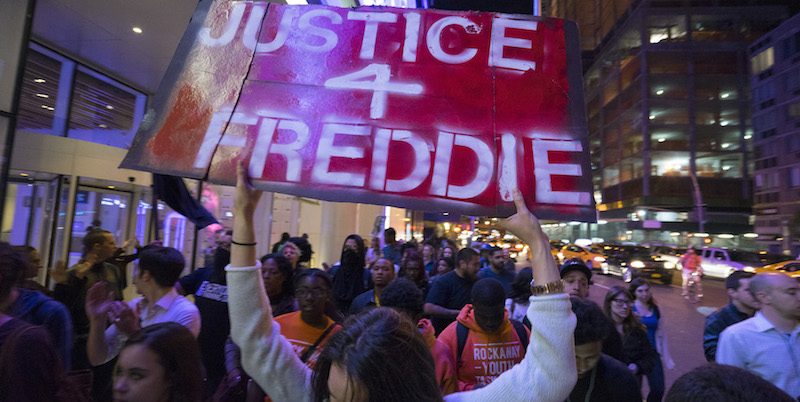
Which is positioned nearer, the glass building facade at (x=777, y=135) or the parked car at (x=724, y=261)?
the parked car at (x=724, y=261)

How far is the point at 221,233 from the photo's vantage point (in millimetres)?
5777

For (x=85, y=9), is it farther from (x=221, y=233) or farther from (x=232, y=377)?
(x=232, y=377)

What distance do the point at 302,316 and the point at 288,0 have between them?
238 inches

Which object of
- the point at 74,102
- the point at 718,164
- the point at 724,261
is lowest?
the point at 724,261

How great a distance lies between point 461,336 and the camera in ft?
10.4

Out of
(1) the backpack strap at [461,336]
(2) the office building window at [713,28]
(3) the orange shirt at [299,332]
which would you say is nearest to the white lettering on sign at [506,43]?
(1) the backpack strap at [461,336]

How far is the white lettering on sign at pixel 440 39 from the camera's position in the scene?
93.9 inches

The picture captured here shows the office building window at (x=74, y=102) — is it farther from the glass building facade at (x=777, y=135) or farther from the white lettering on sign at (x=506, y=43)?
the glass building facade at (x=777, y=135)

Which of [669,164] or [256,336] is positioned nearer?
[256,336]

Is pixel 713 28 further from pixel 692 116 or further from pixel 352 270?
pixel 352 270

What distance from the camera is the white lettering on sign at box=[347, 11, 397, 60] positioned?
241 centimetres

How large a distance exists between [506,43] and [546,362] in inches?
69.4

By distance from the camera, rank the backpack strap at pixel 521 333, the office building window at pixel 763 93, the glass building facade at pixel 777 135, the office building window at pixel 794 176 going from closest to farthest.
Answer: the backpack strap at pixel 521 333
the office building window at pixel 794 176
the glass building facade at pixel 777 135
the office building window at pixel 763 93

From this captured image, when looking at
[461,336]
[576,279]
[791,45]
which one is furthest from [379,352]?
[791,45]
